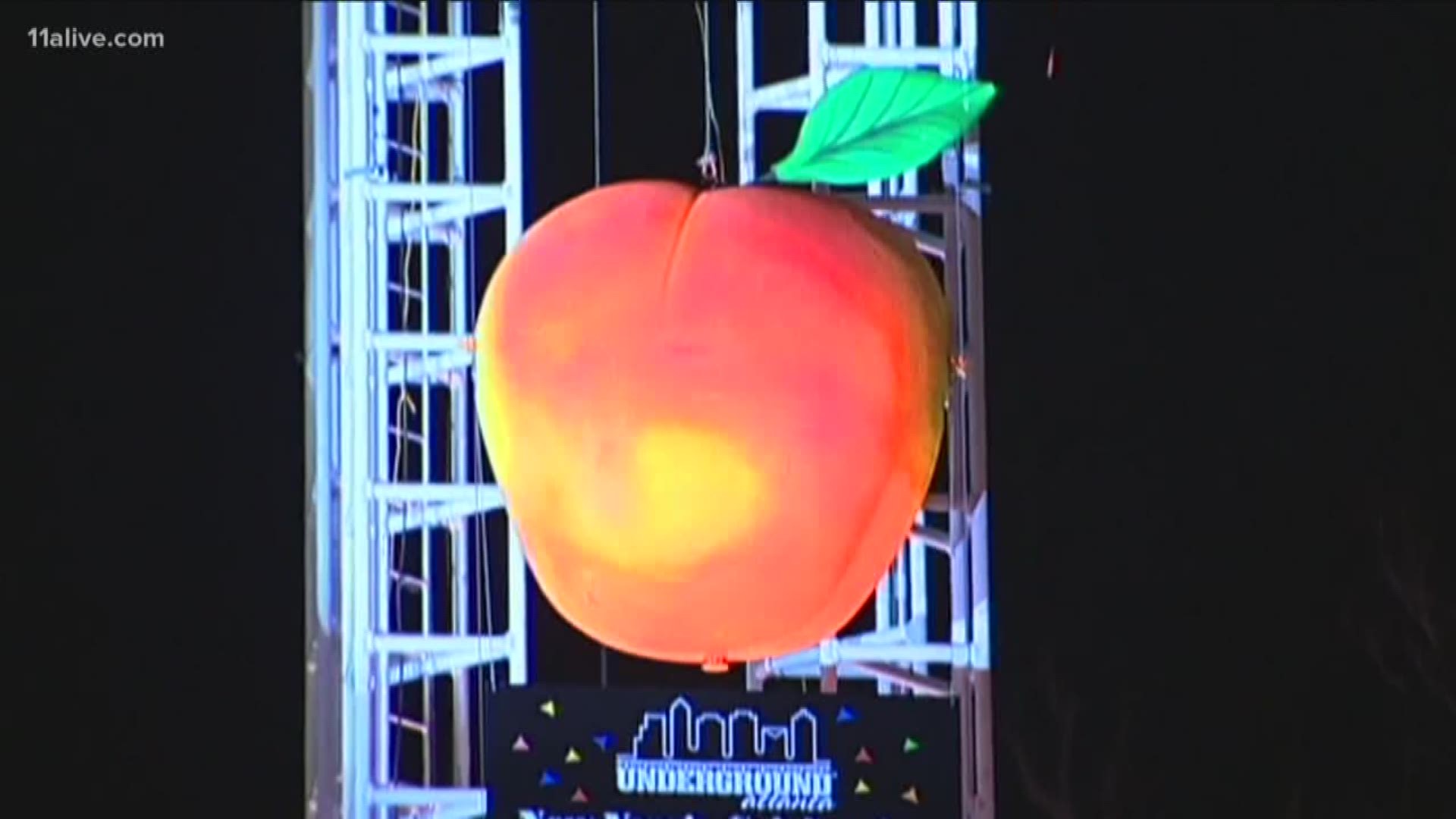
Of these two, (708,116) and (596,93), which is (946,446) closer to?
(708,116)

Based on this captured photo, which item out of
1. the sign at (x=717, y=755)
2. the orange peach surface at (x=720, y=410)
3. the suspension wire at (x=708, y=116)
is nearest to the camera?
the orange peach surface at (x=720, y=410)

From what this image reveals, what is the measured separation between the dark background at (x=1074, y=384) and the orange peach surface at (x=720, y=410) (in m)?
0.44

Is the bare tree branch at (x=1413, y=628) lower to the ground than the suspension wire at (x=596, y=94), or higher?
lower

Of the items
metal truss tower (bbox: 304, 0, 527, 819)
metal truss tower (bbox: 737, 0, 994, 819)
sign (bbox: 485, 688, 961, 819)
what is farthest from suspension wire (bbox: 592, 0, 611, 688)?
sign (bbox: 485, 688, 961, 819)

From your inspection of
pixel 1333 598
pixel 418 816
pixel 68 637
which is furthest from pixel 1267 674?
pixel 68 637

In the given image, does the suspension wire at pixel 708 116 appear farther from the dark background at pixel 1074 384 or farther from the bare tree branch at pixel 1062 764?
the bare tree branch at pixel 1062 764

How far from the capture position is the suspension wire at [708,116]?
3668 millimetres

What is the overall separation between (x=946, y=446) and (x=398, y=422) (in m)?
0.90

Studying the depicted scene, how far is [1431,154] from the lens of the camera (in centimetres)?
377

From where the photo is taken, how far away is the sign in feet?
11.2

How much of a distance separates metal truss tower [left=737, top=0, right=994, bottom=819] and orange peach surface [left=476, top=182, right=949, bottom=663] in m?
0.11

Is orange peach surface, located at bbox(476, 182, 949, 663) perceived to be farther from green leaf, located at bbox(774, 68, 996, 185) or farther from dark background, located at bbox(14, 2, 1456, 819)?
dark background, located at bbox(14, 2, 1456, 819)

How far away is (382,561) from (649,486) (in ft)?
1.82

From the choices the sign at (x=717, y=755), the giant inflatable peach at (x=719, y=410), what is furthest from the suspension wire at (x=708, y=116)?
the sign at (x=717, y=755)
